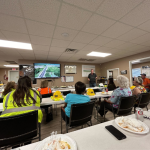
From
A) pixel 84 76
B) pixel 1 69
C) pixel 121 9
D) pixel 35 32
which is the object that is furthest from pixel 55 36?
pixel 1 69

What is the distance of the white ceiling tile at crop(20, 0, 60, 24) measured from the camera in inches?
48.6

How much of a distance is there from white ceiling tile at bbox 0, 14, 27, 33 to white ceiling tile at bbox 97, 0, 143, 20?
160 cm

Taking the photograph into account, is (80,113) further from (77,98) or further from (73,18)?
(73,18)

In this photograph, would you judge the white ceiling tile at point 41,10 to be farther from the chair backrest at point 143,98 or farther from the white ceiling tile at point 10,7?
the chair backrest at point 143,98

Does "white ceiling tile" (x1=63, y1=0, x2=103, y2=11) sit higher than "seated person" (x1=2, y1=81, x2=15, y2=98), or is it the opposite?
"white ceiling tile" (x1=63, y1=0, x2=103, y2=11)

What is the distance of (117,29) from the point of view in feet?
6.48

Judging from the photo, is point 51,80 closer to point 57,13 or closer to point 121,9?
point 57,13

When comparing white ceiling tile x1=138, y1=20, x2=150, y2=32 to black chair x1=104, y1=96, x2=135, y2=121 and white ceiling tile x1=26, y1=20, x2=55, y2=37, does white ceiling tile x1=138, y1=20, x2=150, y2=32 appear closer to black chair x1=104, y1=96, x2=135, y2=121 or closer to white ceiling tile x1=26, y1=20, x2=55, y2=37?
black chair x1=104, y1=96, x2=135, y2=121

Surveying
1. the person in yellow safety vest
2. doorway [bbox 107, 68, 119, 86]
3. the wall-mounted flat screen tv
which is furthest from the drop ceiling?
doorway [bbox 107, 68, 119, 86]

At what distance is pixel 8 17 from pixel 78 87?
1899 mm

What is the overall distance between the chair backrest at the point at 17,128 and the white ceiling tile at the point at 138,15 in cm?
236

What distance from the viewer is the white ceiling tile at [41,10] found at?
4.05ft

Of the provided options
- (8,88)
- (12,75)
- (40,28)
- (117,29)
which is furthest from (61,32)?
(12,75)

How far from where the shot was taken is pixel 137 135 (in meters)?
0.67
